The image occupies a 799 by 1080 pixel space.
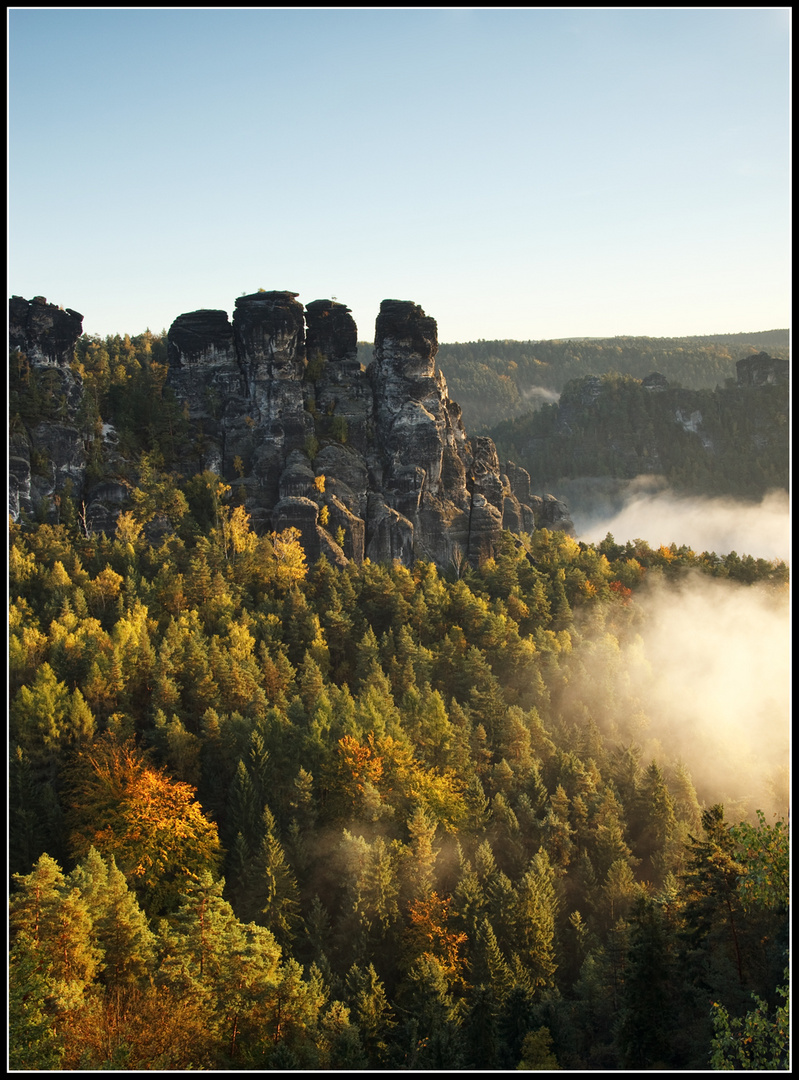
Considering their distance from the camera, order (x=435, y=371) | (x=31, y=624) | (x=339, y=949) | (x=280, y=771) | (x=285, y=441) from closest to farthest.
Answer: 1. (x=339, y=949)
2. (x=280, y=771)
3. (x=31, y=624)
4. (x=285, y=441)
5. (x=435, y=371)

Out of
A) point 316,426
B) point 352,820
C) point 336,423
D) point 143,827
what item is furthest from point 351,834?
point 316,426

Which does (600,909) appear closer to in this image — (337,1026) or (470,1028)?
(470,1028)

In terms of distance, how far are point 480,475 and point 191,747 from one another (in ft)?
243

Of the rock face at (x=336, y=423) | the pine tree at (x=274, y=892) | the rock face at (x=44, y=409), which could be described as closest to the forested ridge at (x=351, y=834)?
the pine tree at (x=274, y=892)

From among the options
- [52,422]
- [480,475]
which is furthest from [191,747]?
Answer: [480,475]

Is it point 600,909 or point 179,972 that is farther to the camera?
point 600,909

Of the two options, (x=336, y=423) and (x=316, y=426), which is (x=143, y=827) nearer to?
(x=336, y=423)

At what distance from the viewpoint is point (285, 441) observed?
362 feet

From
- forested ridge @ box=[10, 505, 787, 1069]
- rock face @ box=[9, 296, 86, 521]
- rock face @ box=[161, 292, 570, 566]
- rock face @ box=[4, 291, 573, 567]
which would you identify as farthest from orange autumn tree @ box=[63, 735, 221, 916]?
rock face @ box=[161, 292, 570, 566]

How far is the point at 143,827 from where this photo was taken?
1975 inches

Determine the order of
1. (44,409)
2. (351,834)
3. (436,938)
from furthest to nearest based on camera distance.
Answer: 1. (44,409)
2. (351,834)
3. (436,938)

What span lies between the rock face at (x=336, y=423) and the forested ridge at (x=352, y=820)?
9.46 meters

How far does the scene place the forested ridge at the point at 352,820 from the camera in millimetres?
35438

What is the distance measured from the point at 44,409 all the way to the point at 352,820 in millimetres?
69870
